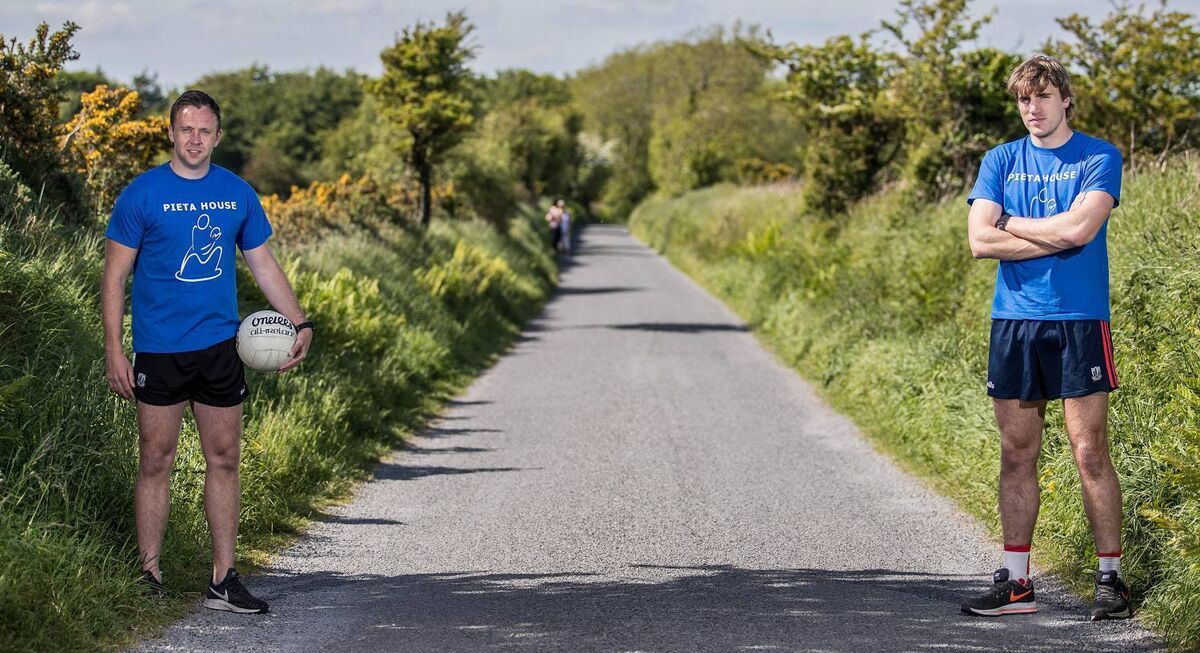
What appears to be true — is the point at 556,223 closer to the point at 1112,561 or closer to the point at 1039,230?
the point at 1039,230

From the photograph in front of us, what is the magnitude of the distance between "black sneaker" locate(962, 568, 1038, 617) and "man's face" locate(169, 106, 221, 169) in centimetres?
376

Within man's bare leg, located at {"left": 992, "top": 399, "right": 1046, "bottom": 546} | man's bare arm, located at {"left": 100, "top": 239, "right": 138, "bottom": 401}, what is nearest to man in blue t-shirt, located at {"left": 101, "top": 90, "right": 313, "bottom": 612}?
man's bare arm, located at {"left": 100, "top": 239, "right": 138, "bottom": 401}

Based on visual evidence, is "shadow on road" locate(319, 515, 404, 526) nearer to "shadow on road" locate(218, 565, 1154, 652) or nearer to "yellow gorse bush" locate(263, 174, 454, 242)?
"shadow on road" locate(218, 565, 1154, 652)

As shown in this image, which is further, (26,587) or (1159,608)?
(1159,608)

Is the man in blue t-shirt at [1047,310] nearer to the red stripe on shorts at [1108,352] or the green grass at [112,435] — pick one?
the red stripe on shorts at [1108,352]

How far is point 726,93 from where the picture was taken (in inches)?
2655

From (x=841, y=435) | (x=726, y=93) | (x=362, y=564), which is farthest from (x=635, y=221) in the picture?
(x=362, y=564)

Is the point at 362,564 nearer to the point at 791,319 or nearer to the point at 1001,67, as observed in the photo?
the point at 791,319

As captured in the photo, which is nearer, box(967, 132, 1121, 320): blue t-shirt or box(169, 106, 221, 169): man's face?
box(169, 106, 221, 169): man's face

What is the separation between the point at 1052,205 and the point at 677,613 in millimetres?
2394

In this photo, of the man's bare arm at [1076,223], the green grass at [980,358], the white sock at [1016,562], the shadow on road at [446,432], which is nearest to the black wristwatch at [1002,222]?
the man's bare arm at [1076,223]

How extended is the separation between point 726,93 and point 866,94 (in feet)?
149

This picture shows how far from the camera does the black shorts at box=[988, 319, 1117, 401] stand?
5559mm

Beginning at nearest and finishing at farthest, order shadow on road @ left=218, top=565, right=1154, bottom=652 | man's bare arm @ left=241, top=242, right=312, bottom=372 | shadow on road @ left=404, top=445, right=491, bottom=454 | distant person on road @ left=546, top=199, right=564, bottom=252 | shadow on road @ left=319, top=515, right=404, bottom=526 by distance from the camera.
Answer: shadow on road @ left=218, top=565, right=1154, bottom=652, man's bare arm @ left=241, top=242, right=312, bottom=372, shadow on road @ left=319, top=515, right=404, bottom=526, shadow on road @ left=404, top=445, right=491, bottom=454, distant person on road @ left=546, top=199, right=564, bottom=252
